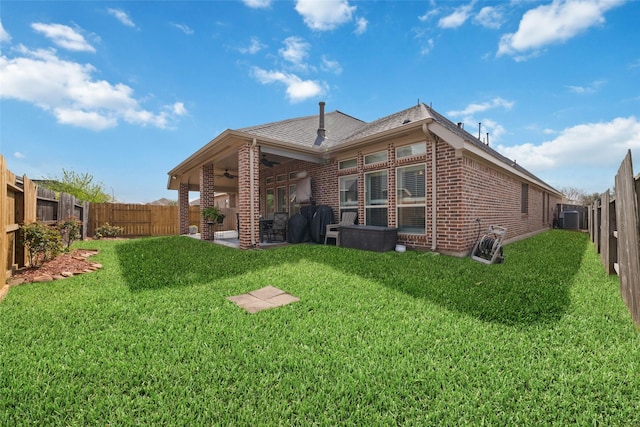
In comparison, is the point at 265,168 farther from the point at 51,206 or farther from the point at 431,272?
the point at 431,272

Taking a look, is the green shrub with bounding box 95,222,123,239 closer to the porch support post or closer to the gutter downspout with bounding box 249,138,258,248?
the porch support post

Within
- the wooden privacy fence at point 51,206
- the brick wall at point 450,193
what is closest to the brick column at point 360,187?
the brick wall at point 450,193

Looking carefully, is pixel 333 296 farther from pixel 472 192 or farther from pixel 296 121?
pixel 296 121

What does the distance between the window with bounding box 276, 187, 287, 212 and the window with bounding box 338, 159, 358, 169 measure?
334 centimetres

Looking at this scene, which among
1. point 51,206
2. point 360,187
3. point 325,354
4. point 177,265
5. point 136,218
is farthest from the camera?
point 136,218

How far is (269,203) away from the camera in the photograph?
12.4 m

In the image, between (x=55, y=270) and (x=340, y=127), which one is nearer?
(x=55, y=270)

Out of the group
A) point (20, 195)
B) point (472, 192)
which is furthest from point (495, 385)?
point (20, 195)

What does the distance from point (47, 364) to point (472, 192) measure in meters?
7.91

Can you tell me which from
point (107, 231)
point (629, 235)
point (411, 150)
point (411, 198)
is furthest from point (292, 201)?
point (629, 235)

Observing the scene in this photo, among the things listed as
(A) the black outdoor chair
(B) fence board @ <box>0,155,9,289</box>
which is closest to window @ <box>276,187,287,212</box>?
(A) the black outdoor chair

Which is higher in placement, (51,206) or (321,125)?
(321,125)

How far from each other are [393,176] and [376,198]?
35.4 inches

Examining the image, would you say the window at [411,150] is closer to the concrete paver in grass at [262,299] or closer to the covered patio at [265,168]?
the covered patio at [265,168]
